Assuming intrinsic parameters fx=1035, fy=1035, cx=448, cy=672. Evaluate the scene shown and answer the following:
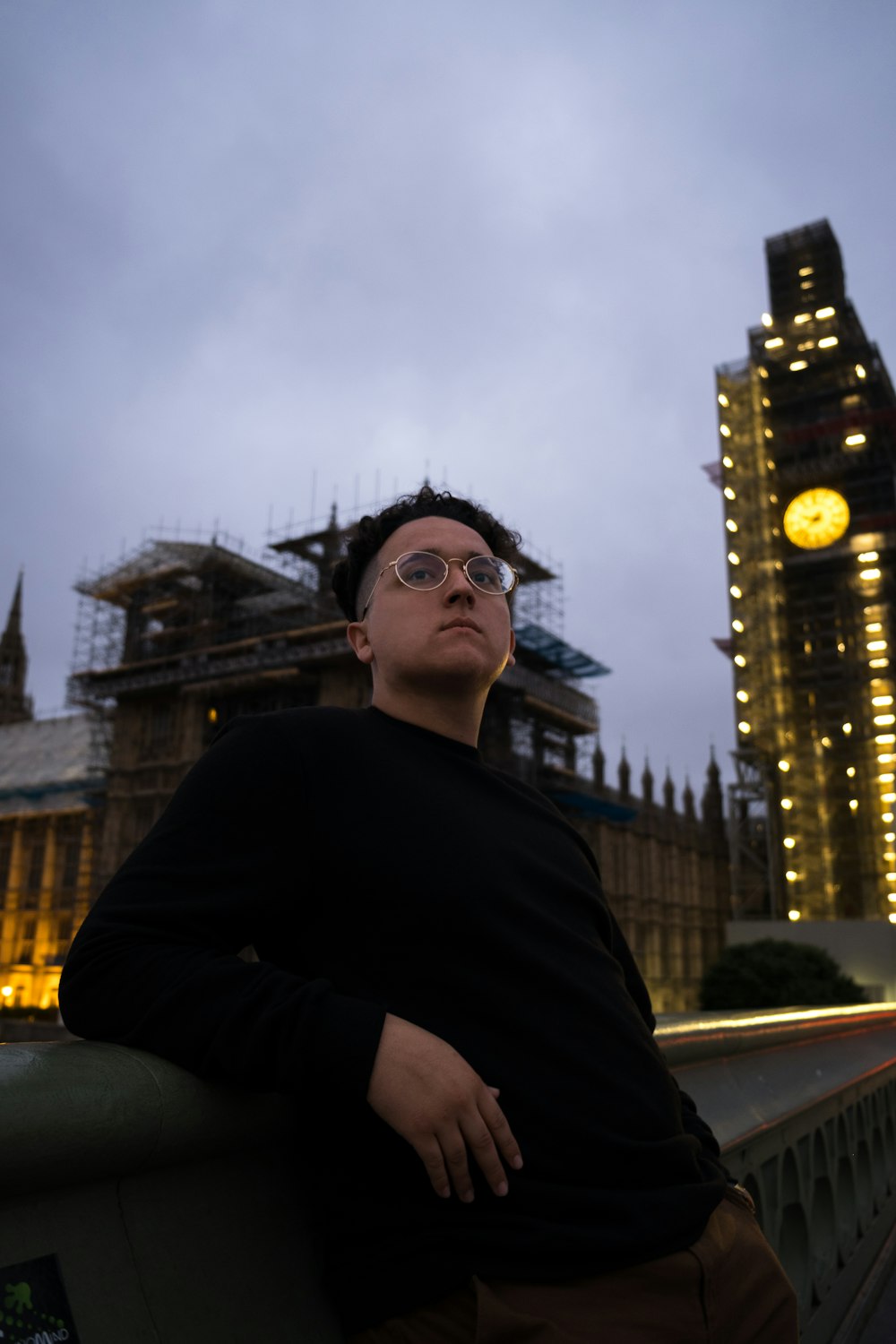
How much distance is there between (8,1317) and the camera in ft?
3.43

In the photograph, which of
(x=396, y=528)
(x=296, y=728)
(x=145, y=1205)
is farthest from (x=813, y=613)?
(x=145, y=1205)

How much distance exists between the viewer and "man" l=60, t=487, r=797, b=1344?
4.42 ft

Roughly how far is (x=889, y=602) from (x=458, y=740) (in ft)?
140

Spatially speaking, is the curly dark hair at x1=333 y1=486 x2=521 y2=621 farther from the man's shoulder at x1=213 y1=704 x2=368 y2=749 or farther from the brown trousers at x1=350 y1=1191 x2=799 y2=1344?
the brown trousers at x1=350 y1=1191 x2=799 y2=1344

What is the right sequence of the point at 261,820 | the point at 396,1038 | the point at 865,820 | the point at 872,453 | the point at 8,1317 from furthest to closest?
1. the point at 872,453
2. the point at 865,820
3. the point at 261,820
4. the point at 396,1038
5. the point at 8,1317

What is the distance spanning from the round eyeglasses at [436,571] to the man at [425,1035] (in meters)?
0.38

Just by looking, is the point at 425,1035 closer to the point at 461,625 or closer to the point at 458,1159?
the point at 458,1159

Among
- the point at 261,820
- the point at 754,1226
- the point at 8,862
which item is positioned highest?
the point at 8,862

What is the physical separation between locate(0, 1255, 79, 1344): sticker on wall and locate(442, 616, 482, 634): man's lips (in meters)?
1.22

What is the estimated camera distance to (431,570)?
2104 millimetres

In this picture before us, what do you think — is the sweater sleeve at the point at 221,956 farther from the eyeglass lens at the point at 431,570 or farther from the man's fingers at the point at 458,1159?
the eyeglass lens at the point at 431,570

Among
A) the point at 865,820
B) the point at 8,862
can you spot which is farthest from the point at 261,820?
the point at 8,862

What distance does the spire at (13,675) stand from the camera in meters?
80.4

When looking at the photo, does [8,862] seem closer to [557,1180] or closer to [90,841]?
[90,841]
